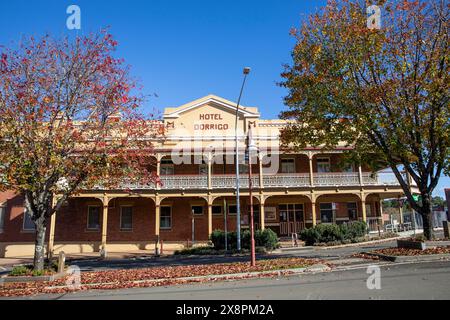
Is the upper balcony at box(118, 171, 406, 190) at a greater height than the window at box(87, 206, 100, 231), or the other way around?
the upper balcony at box(118, 171, 406, 190)

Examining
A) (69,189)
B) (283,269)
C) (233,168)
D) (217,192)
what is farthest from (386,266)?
(233,168)

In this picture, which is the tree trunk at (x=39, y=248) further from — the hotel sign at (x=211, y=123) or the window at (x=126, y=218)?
the hotel sign at (x=211, y=123)

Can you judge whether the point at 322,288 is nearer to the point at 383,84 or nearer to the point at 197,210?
the point at 383,84

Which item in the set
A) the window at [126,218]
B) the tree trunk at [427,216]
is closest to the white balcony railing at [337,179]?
the tree trunk at [427,216]

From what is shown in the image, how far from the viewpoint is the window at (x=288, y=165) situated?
29.7 metres

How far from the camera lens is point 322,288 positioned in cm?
876

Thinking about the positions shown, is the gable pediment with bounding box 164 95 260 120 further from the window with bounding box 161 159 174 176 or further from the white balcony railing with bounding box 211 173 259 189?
the white balcony railing with bounding box 211 173 259 189

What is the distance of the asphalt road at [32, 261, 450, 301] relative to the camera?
7.80 m

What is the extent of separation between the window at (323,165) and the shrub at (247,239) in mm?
9347

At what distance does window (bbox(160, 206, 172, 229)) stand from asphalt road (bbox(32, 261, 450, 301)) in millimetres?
17895

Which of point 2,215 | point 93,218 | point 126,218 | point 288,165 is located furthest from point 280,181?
point 2,215

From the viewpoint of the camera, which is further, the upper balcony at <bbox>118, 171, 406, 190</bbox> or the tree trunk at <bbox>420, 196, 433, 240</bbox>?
the upper balcony at <bbox>118, 171, 406, 190</bbox>

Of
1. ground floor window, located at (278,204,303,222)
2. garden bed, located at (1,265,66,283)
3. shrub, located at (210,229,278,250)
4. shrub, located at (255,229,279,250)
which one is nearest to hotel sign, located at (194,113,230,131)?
ground floor window, located at (278,204,303,222)

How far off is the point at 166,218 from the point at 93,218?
5518 millimetres
